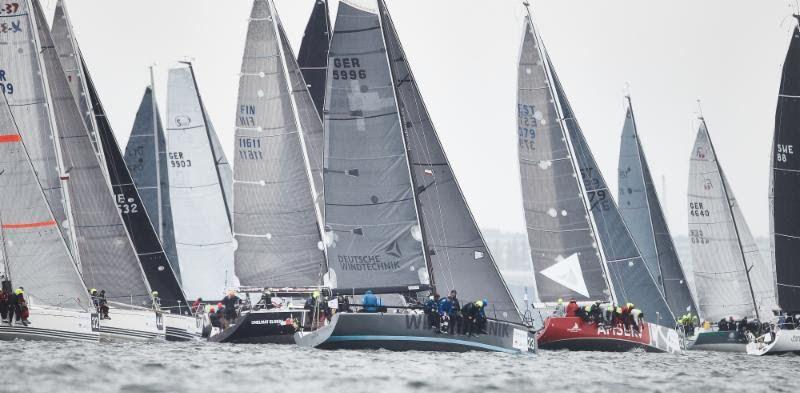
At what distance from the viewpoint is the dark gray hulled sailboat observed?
3753 centimetres

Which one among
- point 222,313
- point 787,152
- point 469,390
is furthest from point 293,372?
point 787,152

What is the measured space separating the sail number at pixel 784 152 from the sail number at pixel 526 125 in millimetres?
6524

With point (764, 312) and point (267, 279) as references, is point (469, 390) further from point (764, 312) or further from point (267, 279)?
point (764, 312)

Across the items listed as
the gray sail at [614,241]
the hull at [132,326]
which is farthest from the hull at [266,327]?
the gray sail at [614,241]

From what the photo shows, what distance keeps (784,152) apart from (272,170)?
44.3 feet

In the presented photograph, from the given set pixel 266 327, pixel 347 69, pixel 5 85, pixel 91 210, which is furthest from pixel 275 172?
pixel 347 69

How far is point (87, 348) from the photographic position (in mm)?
29578

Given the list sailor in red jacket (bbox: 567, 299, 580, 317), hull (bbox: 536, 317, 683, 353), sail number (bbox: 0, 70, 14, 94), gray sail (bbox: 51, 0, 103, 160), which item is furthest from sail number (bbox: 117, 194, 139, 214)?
sailor in red jacket (bbox: 567, 299, 580, 317)

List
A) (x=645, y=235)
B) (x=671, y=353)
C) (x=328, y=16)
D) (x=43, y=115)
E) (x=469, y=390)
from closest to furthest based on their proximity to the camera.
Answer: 1. (x=469, y=390)
2. (x=43, y=115)
3. (x=671, y=353)
4. (x=328, y=16)
5. (x=645, y=235)

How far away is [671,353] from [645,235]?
1326cm

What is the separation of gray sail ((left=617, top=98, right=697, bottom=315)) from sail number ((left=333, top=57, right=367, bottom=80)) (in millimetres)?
20217

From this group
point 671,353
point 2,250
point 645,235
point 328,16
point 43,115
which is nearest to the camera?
point 2,250

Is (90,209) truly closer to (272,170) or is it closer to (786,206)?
(272,170)

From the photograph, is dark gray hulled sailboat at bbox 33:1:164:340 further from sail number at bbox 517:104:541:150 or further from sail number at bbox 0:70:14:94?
sail number at bbox 517:104:541:150
